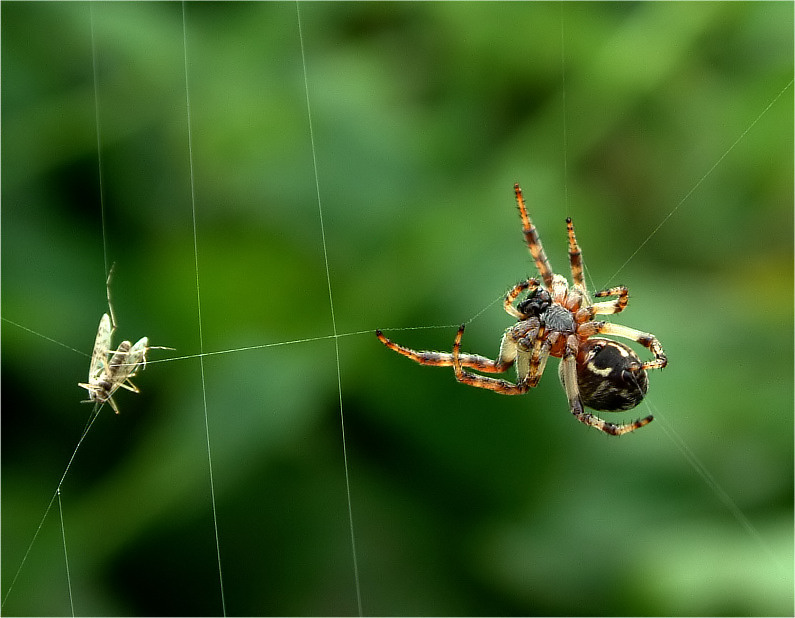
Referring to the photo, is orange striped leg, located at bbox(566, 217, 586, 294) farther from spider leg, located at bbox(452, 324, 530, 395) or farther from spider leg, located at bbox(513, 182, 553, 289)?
spider leg, located at bbox(452, 324, 530, 395)

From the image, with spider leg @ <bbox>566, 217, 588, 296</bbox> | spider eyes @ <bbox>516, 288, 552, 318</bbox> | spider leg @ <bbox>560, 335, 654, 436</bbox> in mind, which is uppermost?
spider leg @ <bbox>566, 217, 588, 296</bbox>

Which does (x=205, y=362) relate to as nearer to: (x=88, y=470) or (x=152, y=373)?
(x=152, y=373)

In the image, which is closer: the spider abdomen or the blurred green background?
the spider abdomen

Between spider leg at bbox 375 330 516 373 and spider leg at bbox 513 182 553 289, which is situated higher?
spider leg at bbox 513 182 553 289

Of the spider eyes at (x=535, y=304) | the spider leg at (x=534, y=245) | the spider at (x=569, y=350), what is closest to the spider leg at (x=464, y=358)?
the spider at (x=569, y=350)

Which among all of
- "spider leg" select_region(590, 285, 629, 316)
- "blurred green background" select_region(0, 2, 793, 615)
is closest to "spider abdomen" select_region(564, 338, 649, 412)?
"spider leg" select_region(590, 285, 629, 316)

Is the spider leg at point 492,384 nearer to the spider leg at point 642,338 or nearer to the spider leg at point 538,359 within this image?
the spider leg at point 538,359
